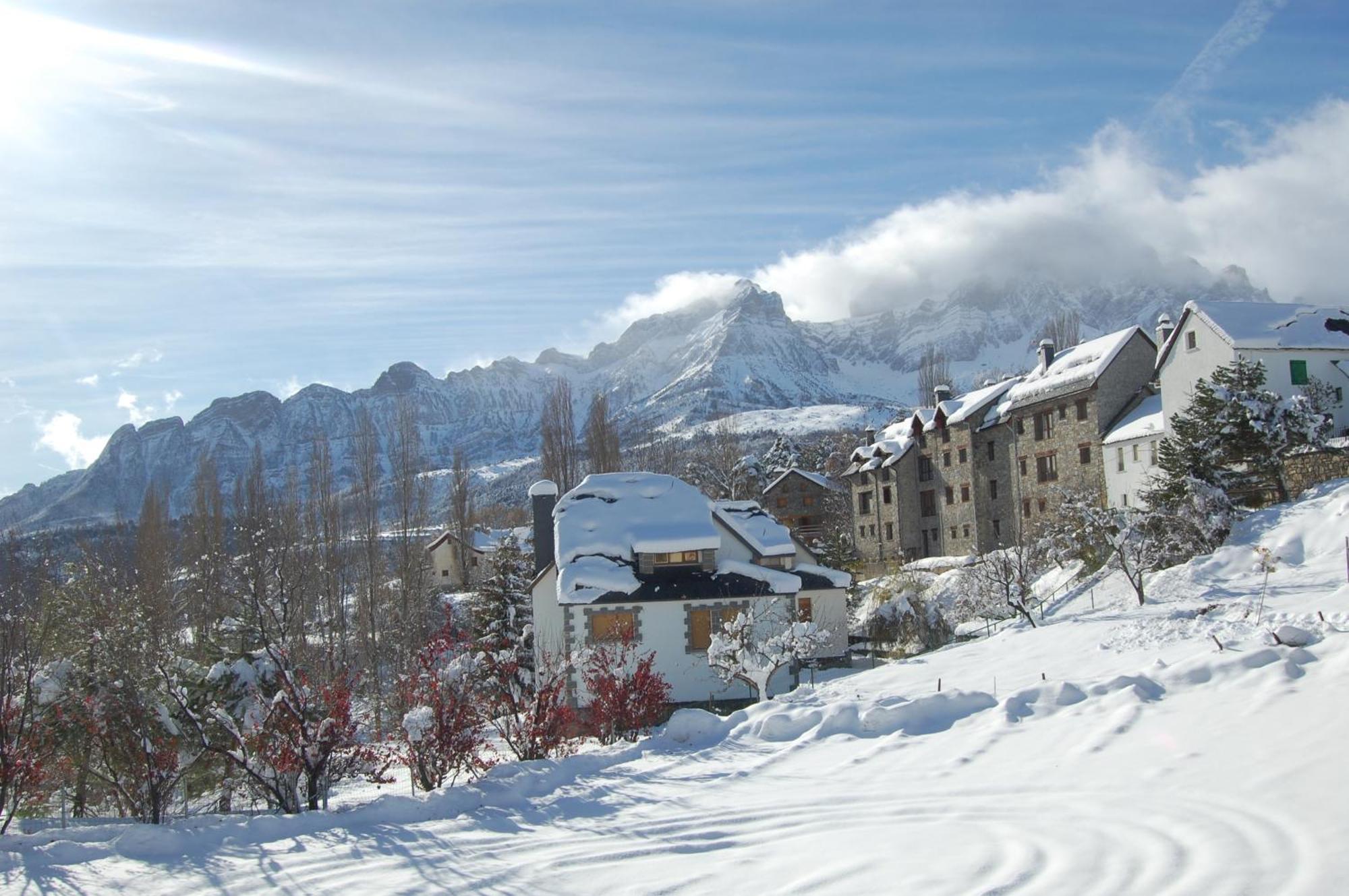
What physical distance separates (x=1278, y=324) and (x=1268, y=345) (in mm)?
1575

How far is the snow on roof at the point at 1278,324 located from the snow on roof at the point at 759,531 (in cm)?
1577

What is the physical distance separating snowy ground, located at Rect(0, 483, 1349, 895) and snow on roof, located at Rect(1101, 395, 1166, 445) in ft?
73.1

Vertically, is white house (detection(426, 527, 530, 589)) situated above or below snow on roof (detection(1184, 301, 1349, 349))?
below

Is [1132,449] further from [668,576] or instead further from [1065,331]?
[1065,331]

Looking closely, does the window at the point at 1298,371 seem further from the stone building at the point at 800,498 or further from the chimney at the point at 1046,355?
the stone building at the point at 800,498

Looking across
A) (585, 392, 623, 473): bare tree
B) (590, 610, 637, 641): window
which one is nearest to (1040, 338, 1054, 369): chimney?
(585, 392, 623, 473): bare tree

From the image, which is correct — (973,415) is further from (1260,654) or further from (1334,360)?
(1260,654)

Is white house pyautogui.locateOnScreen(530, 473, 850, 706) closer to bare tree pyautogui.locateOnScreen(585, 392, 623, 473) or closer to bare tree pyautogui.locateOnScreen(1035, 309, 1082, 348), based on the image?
bare tree pyautogui.locateOnScreen(585, 392, 623, 473)

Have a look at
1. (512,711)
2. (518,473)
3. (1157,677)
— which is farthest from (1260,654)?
(518,473)

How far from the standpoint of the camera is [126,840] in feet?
30.3

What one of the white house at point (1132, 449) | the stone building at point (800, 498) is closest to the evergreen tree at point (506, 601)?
the white house at point (1132, 449)

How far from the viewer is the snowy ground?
7078mm

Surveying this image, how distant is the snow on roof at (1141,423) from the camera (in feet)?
116

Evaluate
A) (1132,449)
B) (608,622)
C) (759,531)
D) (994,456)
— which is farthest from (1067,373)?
(608,622)
